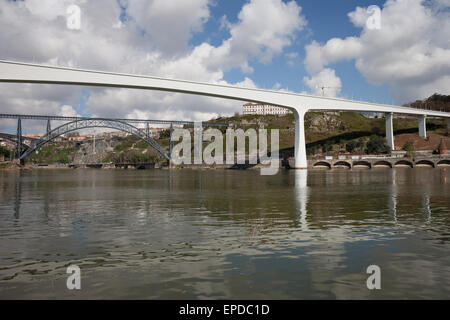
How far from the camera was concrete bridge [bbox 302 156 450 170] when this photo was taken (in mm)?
87188

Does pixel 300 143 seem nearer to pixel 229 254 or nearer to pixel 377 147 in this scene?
pixel 377 147

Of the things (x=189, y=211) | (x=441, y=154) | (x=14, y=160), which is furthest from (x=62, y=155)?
(x=189, y=211)

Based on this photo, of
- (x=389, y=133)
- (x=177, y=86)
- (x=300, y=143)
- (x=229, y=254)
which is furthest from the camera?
(x=389, y=133)

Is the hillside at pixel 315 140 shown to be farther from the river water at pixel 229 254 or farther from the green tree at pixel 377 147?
the river water at pixel 229 254

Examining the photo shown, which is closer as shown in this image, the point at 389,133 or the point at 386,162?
the point at 386,162

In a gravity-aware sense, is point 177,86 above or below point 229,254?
above

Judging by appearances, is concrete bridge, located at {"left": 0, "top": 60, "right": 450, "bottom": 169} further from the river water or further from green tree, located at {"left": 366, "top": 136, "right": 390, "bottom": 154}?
the river water

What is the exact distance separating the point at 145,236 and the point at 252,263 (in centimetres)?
401

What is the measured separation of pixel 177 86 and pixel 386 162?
60.8m

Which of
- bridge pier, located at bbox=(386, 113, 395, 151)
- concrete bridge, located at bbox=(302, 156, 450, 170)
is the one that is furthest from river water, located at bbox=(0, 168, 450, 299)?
bridge pier, located at bbox=(386, 113, 395, 151)

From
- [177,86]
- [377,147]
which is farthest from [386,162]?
[177,86]

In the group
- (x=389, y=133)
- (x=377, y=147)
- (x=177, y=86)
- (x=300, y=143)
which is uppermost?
(x=177, y=86)

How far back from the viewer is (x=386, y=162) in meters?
90.6

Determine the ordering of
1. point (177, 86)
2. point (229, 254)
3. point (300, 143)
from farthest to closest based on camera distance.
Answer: point (300, 143)
point (177, 86)
point (229, 254)
